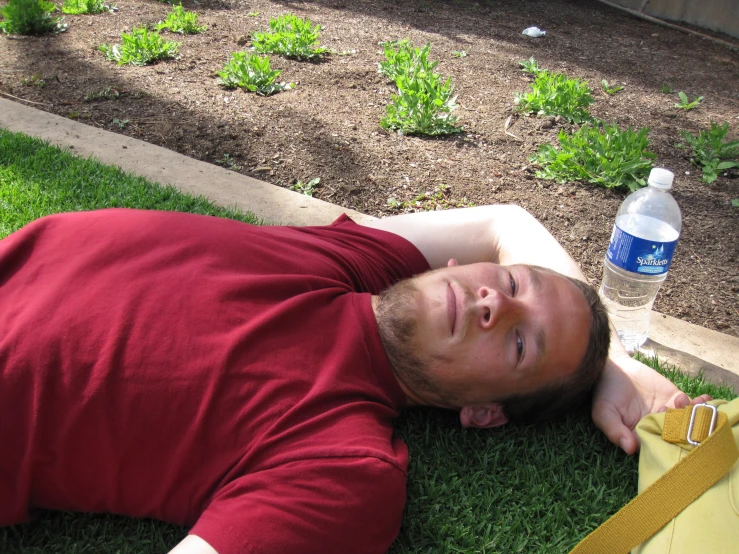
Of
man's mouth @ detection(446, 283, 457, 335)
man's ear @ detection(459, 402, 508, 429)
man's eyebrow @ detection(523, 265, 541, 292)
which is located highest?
man's eyebrow @ detection(523, 265, 541, 292)

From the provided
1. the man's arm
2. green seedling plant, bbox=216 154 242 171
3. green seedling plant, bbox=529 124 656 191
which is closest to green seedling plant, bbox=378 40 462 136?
green seedling plant, bbox=529 124 656 191

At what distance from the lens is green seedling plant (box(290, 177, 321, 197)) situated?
396 cm

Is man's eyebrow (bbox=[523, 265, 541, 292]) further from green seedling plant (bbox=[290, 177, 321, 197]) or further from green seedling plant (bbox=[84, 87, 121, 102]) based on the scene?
green seedling plant (bbox=[84, 87, 121, 102])

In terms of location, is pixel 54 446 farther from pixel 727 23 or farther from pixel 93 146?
pixel 727 23

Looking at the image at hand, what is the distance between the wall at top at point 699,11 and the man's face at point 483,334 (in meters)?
8.29

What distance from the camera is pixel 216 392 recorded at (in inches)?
68.9

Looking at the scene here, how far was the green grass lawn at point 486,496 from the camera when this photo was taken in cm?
187

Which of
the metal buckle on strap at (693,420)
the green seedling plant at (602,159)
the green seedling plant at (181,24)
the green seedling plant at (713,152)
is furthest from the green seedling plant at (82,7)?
the metal buckle on strap at (693,420)

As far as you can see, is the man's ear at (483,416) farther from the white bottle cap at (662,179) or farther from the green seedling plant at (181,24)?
the green seedling plant at (181,24)

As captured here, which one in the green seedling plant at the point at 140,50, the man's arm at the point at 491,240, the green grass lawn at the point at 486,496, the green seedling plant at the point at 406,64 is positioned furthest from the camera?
the green seedling plant at the point at 140,50

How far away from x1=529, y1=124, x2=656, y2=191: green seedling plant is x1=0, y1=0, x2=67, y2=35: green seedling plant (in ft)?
16.0

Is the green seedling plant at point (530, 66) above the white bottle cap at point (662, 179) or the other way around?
the other way around

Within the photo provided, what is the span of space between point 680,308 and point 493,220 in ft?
3.88

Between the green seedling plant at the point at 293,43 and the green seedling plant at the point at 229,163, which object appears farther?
the green seedling plant at the point at 293,43
